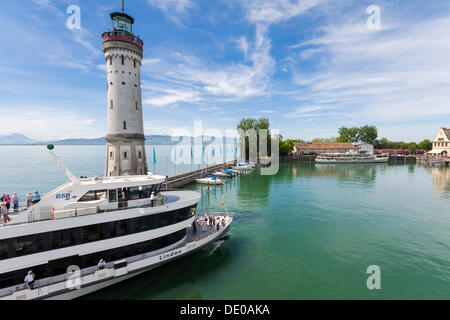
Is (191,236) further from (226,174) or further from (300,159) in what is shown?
(300,159)

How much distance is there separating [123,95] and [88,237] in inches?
850

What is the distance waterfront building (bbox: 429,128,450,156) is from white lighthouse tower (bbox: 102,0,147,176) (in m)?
155

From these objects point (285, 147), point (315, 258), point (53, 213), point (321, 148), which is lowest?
point (315, 258)

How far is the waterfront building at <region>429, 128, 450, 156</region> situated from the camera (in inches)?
4445

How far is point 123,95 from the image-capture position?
1132 inches

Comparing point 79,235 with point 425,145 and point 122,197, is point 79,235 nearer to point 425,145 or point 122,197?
point 122,197

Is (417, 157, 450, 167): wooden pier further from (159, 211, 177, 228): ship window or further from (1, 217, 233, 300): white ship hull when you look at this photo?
(159, 211, 177, 228): ship window

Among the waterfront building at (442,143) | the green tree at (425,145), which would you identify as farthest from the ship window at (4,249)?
the green tree at (425,145)

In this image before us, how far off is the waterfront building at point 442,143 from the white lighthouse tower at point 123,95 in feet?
509

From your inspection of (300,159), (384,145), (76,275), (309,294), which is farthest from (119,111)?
(384,145)

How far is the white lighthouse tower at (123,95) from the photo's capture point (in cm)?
2820

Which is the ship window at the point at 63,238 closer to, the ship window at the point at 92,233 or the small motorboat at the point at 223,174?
the ship window at the point at 92,233

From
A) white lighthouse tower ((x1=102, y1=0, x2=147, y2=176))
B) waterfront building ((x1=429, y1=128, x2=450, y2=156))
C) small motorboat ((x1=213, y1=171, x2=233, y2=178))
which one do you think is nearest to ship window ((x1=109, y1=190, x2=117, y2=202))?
white lighthouse tower ((x1=102, y1=0, x2=147, y2=176))

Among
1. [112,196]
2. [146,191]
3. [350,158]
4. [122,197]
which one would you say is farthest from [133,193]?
[350,158]
